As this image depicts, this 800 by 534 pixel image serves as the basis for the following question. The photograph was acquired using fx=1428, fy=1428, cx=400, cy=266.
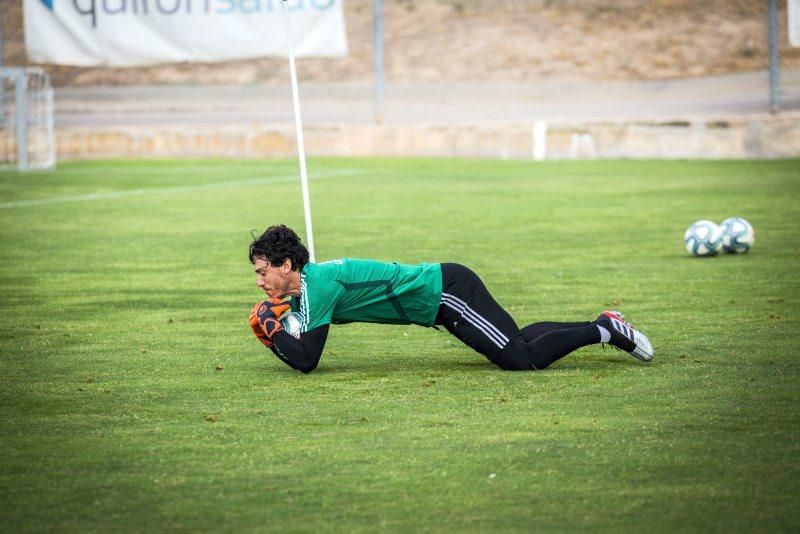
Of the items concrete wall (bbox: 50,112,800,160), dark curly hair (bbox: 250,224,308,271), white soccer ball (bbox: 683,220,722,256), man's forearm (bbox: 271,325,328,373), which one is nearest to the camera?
dark curly hair (bbox: 250,224,308,271)

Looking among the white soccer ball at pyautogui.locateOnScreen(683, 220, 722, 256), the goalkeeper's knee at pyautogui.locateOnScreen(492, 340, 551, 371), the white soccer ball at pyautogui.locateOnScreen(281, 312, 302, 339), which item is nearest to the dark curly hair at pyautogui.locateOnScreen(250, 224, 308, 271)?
the white soccer ball at pyautogui.locateOnScreen(281, 312, 302, 339)

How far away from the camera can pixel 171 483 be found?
221 inches

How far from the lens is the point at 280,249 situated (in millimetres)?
7633

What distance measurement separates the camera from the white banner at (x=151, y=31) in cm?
2770

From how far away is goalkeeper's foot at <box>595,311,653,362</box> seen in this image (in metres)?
8.07

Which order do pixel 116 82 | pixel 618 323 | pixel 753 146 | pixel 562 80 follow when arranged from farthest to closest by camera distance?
1. pixel 116 82
2. pixel 562 80
3. pixel 753 146
4. pixel 618 323

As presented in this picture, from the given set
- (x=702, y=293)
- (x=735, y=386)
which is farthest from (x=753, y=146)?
(x=735, y=386)

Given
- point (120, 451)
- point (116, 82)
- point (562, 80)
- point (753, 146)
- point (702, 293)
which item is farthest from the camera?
point (116, 82)

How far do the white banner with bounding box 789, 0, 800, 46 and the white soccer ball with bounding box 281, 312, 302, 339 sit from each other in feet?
63.6

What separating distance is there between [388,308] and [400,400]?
84cm

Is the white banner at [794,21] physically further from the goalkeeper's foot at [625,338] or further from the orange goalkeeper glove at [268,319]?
the orange goalkeeper glove at [268,319]

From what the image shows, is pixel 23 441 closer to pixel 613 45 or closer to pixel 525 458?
pixel 525 458

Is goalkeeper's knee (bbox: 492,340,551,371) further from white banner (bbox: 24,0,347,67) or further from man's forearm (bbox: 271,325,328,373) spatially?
white banner (bbox: 24,0,347,67)

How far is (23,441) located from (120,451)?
20.3 inches
